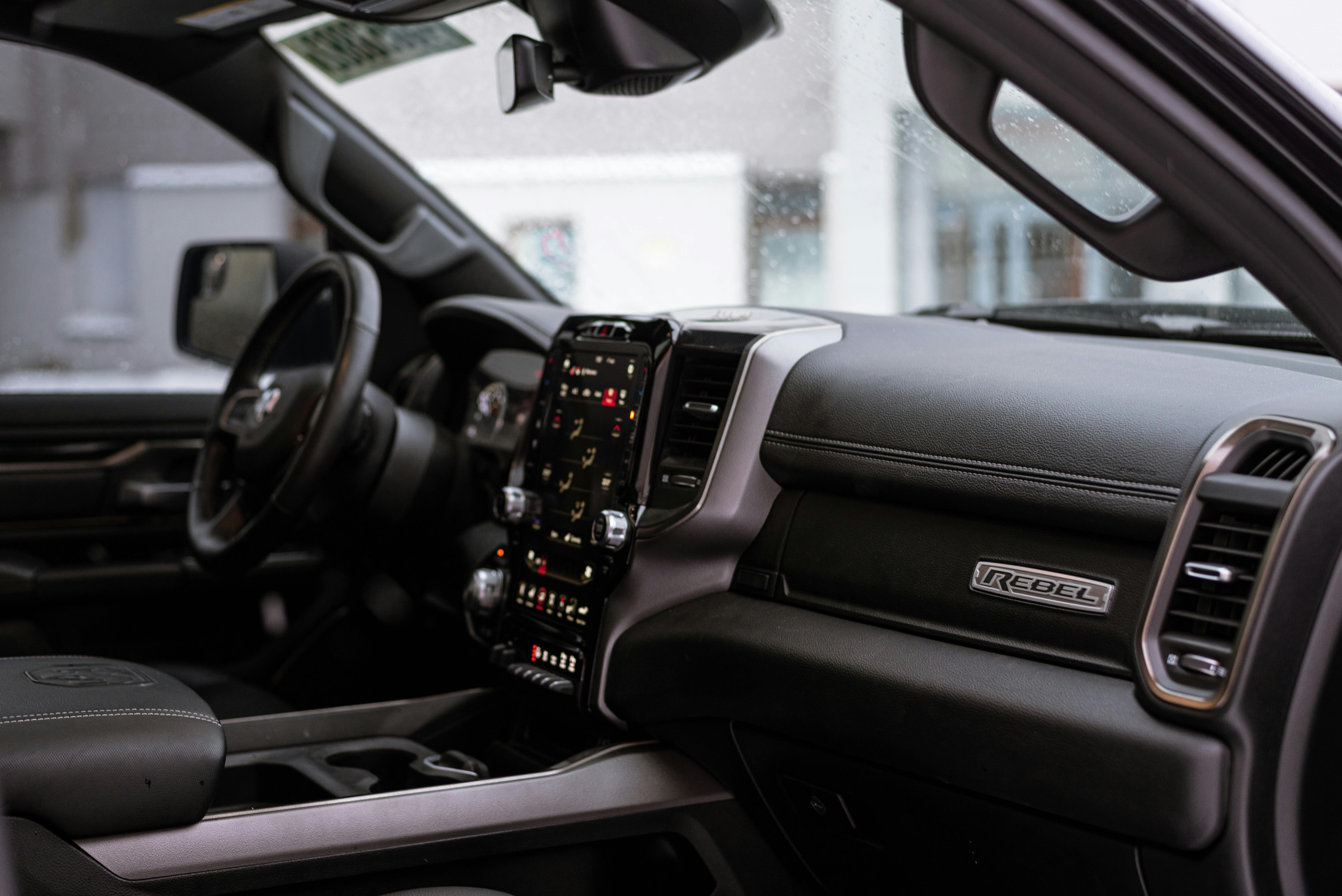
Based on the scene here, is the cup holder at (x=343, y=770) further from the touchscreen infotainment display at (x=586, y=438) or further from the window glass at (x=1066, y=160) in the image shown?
the window glass at (x=1066, y=160)

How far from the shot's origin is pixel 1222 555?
3.51 ft

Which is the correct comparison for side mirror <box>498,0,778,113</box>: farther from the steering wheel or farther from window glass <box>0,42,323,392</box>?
window glass <box>0,42,323,392</box>

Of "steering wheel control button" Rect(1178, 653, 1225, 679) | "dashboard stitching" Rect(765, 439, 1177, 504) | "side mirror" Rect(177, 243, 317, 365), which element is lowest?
"steering wheel control button" Rect(1178, 653, 1225, 679)

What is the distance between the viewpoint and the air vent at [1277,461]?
3.43 ft

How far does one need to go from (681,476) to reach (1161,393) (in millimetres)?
627

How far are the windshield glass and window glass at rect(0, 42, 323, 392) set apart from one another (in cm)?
43

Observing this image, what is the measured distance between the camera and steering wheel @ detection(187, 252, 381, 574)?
183 centimetres

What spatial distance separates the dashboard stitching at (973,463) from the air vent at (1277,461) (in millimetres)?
67

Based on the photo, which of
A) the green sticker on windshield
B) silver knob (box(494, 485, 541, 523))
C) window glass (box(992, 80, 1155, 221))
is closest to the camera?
window glass (box(992, 80, 1155, 221))

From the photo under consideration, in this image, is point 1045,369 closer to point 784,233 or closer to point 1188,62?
point 1188,62

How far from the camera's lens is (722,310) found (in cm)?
178

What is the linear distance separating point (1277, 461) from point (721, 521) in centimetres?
70

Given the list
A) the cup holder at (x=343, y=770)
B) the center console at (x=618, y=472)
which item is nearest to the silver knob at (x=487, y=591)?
the center console at (x=618, y=472)

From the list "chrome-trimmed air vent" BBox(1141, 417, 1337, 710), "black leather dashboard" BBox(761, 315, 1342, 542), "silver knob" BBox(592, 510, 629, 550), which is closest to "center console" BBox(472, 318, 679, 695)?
"silver knob" BBox(592, 510, 629, 550)
